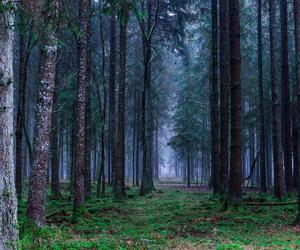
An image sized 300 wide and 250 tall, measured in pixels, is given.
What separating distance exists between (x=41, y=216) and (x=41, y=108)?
2542 mm

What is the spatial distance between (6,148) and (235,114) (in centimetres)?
994

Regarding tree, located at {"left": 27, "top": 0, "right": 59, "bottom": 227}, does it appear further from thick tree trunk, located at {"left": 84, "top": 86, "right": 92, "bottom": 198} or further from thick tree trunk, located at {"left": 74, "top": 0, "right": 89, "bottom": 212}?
thick tree trunk, located at {"left": 84, "top": 86, "right": 92, "bottom": 198}

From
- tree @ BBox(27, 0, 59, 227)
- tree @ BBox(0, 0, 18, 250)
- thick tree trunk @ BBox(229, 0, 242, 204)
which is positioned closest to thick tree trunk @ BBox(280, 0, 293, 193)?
thick tree trunk @ BBox(229, 0, 242, 204)

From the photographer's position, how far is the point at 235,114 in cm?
1393

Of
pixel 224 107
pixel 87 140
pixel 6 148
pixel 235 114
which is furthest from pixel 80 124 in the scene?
pixel 6 148

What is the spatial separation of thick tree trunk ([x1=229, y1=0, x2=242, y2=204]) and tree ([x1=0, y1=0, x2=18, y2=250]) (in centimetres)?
962

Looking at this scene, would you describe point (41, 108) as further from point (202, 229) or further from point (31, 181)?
point (202, 229)

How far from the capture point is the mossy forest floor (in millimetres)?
8570

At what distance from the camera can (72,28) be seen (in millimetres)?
8750

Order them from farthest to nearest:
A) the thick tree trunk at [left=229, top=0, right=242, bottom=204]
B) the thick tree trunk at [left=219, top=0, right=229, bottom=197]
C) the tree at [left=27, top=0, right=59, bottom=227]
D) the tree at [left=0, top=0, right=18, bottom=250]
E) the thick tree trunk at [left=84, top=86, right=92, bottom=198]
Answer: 1. the thick tree trunk at [left=84, top=86, right=92, bottom=198]
2. the thick tree trunk at [left=219, top=0, right=229, bottom=197]
3. the thick tree trunk at [left=229, top=0, right=242, bottom=204]
4. the tree at [left=27, top=0, right=59, bottom=227]
5. the tree at [left=0, top=0, right=18, bottom=250]

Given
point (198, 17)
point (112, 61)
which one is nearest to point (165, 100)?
point (198, 17)

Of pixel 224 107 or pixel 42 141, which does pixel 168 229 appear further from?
pixel 224 107

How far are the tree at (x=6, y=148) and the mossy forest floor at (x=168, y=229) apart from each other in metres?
2.45

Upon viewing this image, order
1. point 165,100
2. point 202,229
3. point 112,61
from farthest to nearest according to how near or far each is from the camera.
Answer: point 165,100 → point 112,61 → point 202,229
